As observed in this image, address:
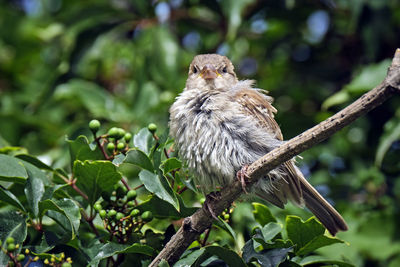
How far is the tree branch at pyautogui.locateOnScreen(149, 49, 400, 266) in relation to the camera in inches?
77.4

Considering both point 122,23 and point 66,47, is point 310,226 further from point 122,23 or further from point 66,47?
point 66,47

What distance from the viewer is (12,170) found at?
8.41 feet

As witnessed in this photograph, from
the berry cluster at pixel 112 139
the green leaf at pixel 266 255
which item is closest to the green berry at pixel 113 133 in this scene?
the berry cluster at pixel 112 139

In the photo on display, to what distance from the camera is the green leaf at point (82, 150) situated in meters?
2.74

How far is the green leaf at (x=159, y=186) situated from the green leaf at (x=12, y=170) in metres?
0.62

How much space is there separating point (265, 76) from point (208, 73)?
1566mm

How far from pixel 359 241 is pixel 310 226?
148 centimetres

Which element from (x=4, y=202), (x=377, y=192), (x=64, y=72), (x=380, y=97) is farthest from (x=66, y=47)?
(x=380, y=97)

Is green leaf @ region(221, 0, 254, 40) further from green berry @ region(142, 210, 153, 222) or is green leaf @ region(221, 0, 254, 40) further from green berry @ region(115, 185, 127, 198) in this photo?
green berry @ region(142, 210, 153, 222)

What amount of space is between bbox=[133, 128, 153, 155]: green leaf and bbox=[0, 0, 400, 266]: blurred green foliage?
1.00 meters

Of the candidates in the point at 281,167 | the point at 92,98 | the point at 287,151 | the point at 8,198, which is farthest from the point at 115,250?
the point at 92,98

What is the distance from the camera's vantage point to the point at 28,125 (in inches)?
194

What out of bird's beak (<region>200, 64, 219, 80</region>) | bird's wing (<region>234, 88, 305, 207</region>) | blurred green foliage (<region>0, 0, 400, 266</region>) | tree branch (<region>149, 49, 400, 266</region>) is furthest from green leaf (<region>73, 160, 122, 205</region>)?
bird's beak (<region>200, 64, 219, 80</region>)

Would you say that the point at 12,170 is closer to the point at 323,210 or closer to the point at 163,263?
the point at 163,263
